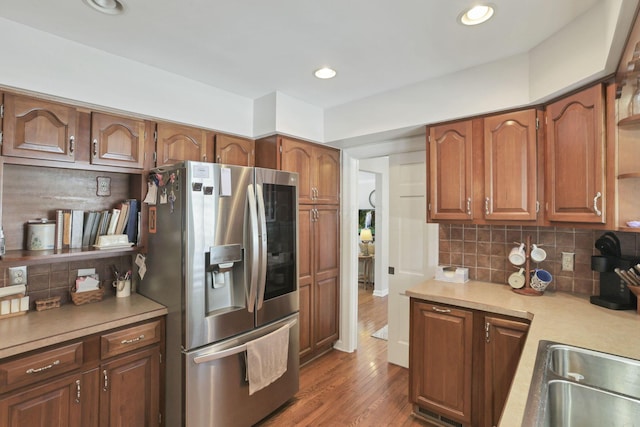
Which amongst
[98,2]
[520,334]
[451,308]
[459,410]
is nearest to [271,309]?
[451,308]

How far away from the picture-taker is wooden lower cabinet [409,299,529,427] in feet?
5.95

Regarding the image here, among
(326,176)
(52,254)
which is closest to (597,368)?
(326,176)

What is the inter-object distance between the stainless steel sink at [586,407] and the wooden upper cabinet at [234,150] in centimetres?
246

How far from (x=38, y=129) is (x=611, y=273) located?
3.43 meters

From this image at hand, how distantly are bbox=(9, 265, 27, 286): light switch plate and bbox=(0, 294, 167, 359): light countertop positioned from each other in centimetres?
20

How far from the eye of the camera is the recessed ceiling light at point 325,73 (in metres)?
2.22

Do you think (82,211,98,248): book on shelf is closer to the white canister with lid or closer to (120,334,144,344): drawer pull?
the white canister with lid

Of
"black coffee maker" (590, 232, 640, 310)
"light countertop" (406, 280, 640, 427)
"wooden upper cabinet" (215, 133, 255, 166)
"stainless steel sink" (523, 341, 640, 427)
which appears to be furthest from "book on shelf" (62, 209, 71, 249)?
"black coffee maker" (590, 232, 640, 310)

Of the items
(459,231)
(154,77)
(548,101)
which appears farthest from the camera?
(459,231)

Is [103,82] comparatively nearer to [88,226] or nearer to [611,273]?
[88,226]

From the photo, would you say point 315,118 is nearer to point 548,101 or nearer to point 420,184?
point 420,184

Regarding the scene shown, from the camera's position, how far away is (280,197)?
2.32 m

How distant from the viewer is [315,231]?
2959 mm

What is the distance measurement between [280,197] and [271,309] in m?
0.82
